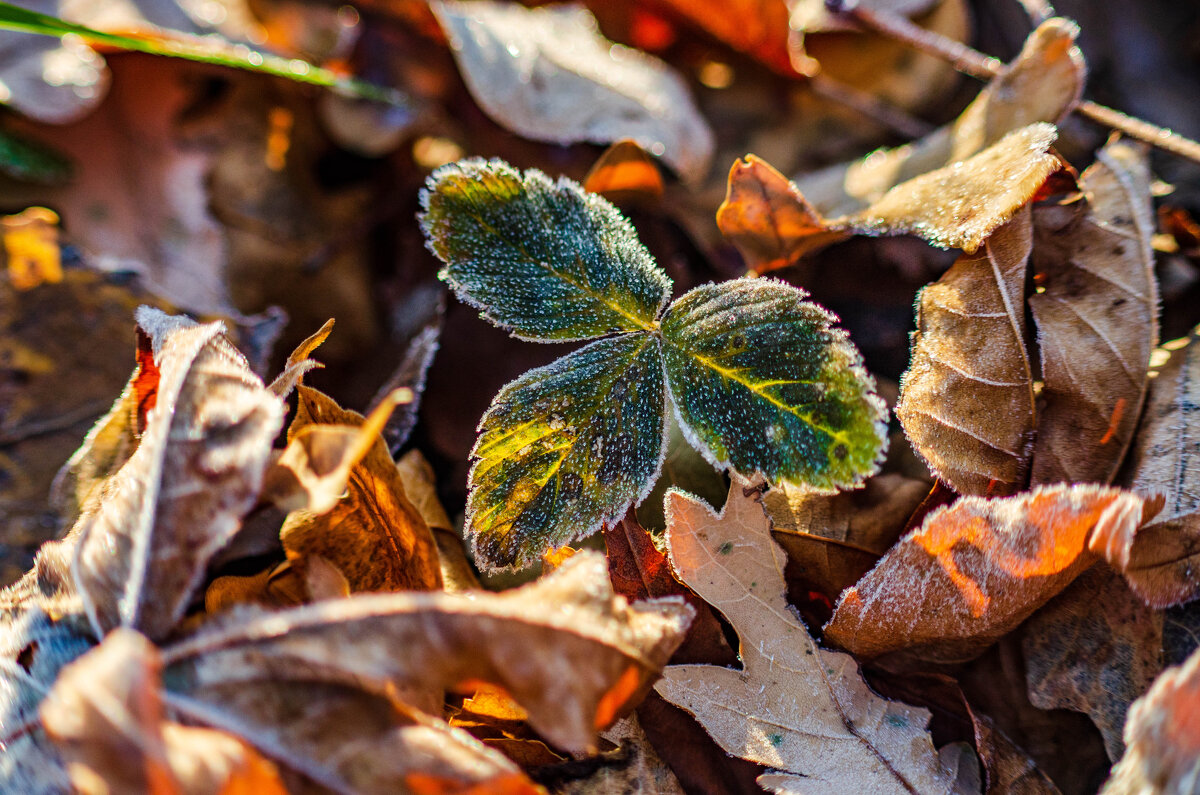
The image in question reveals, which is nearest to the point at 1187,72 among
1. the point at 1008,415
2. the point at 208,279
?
the point at 1008,415

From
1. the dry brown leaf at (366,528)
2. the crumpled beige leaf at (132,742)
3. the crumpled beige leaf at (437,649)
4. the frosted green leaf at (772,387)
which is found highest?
the frosted green leaf at (772,387)

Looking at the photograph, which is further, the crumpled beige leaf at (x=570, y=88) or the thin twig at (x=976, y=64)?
the crumpled beige leaf at (x=570, y=88)

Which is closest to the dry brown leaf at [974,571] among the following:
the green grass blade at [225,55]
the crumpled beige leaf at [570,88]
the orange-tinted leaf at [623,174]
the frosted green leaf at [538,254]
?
→ the frosted green leaf at [538,254]

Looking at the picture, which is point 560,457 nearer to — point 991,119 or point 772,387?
point 772,387

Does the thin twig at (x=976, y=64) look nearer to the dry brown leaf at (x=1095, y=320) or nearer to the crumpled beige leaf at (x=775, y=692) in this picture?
the dry brown leaf at (x=1095, y=320)

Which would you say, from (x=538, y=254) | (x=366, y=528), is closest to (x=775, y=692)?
(x=366, y=528)

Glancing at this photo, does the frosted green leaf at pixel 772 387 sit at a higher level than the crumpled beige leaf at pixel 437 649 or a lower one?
higher
